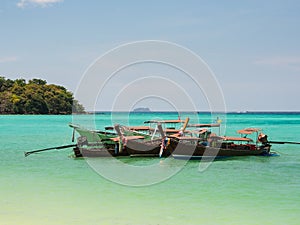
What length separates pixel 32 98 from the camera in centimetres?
9838

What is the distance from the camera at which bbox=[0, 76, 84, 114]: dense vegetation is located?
3878 inches

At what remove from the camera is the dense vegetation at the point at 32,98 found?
9850 centimetres

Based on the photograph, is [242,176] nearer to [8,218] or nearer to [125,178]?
[125,178]

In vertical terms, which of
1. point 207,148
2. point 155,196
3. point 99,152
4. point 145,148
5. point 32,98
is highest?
point 32,98

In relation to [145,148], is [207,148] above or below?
above

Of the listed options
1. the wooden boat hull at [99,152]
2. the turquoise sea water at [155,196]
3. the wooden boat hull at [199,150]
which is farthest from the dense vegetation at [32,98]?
the turquoise sea water at [155,196]

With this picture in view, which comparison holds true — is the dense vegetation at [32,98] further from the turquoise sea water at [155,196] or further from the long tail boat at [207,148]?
the turquoise sea water at [155,196]

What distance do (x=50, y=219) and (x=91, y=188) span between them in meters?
3.44

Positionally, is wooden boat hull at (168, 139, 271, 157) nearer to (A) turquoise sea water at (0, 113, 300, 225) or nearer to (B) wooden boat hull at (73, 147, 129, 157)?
(A) turquoise sea water at (0, 113, 300, 225)

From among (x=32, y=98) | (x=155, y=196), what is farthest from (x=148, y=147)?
(x=32, y=98)

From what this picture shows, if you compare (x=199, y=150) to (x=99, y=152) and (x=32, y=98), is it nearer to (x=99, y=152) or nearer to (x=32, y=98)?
(x=99, y=152)

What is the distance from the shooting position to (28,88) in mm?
99938

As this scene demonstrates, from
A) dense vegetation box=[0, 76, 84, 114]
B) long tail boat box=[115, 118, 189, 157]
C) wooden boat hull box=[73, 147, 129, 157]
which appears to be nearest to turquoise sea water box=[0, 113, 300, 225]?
long tail boat box=[115, 118, 189, 157]

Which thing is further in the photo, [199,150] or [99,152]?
[99,152]
